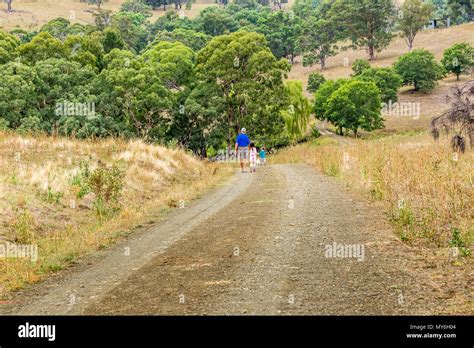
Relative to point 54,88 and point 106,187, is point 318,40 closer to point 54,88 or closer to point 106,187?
point 54,88

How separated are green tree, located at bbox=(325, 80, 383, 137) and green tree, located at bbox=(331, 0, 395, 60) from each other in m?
45.1

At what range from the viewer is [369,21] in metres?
116

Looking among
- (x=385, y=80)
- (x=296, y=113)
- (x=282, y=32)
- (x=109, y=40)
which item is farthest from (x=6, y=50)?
(x=282, y=32)

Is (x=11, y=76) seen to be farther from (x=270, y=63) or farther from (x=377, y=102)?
(x=377, y=102)

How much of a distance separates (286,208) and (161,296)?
681 centimetres

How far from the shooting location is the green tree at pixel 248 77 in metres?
51.6

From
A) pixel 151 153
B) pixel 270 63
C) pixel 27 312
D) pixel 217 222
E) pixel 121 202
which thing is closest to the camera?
pixel 27 312

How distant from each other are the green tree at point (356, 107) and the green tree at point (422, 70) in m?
18.4

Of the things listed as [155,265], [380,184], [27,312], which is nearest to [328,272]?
[155,265]

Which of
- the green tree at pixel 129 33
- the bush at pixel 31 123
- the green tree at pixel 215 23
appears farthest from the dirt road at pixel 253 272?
the green tree at pixel 215 23

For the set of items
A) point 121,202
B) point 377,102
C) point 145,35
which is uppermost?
point 145,35

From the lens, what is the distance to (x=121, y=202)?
15.7 metres

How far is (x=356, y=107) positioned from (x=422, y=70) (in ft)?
76.3

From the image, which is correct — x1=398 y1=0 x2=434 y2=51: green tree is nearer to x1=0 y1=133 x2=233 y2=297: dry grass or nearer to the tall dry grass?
x1=0 y1=133 x2=233 y2=297: dry grass
